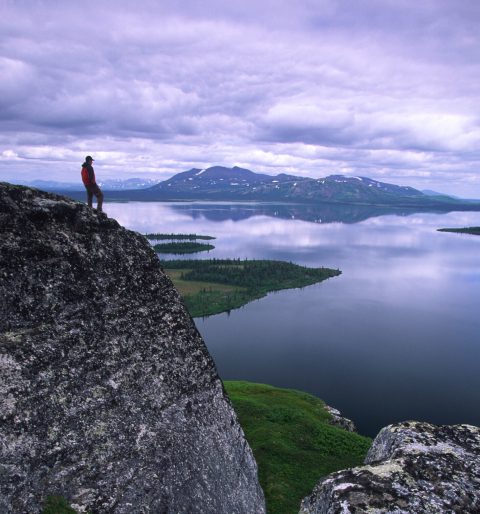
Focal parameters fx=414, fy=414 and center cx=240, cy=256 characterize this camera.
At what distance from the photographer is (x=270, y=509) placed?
26.4m

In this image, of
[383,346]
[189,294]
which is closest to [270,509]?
[383,346]

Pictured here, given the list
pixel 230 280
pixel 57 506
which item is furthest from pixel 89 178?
pixel 230 280

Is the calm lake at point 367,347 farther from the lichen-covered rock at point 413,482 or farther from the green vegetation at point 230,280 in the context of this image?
the lichen-covered rock at point 413,482

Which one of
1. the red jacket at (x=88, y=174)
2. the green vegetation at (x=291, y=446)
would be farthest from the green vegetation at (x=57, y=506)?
the green vegetation at (x=291, y=446)

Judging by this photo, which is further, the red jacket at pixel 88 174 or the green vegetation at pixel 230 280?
the green vegetation at pixel 230 280

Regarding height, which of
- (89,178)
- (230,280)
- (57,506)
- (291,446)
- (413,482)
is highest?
(89,178)

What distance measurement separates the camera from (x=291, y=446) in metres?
35.5

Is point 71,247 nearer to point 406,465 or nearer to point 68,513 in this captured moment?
point 68,513

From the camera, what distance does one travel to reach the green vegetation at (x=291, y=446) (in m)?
29.1

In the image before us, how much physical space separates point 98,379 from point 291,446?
1001 inches

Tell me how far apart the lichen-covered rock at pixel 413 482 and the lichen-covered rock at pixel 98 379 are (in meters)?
6.12

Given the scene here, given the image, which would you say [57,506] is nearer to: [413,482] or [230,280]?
[413,482]

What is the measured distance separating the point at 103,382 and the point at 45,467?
3146 millimetres

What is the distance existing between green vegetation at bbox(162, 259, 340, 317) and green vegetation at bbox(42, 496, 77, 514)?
10469cm
